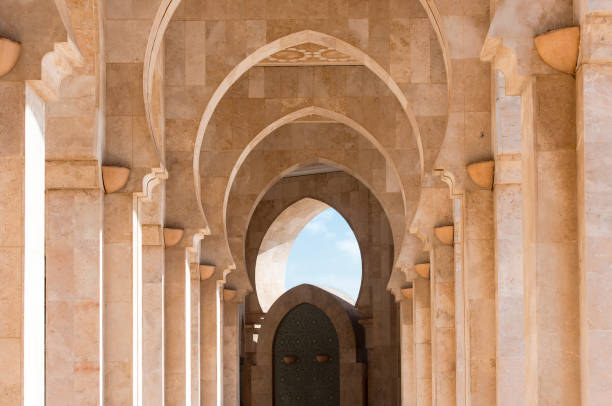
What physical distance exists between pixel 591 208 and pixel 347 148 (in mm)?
18630

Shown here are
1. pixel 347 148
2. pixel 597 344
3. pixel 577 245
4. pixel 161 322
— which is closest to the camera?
pixel 597 344

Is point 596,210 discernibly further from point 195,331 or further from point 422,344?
point 195,331

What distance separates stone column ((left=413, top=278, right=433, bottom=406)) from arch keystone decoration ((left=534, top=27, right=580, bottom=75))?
13.9m

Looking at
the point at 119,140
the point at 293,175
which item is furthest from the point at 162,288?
the point at 293,175

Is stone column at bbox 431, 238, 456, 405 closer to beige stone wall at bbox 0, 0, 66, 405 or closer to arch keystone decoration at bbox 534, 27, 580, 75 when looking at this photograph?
arch keystone decoration at bbox 534, 27, 580, 75

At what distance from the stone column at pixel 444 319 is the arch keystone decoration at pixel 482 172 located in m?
4.76

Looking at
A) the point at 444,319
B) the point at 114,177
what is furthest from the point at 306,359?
the point at 114,177

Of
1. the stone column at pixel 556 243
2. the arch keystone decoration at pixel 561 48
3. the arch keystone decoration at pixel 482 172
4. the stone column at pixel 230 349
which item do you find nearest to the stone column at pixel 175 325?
the arch keystone decoration at pixel 482 172

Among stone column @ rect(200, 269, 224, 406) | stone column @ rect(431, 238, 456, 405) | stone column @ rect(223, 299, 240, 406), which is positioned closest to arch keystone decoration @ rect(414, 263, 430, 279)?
stone column @ rect(431, 238, 456, 405)

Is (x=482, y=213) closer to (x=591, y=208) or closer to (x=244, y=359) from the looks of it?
(x=591, y=208)

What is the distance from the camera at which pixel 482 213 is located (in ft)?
44.1

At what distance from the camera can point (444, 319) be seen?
716 inches

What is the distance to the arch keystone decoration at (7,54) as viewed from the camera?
805 centimetres

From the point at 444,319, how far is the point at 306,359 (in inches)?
602
